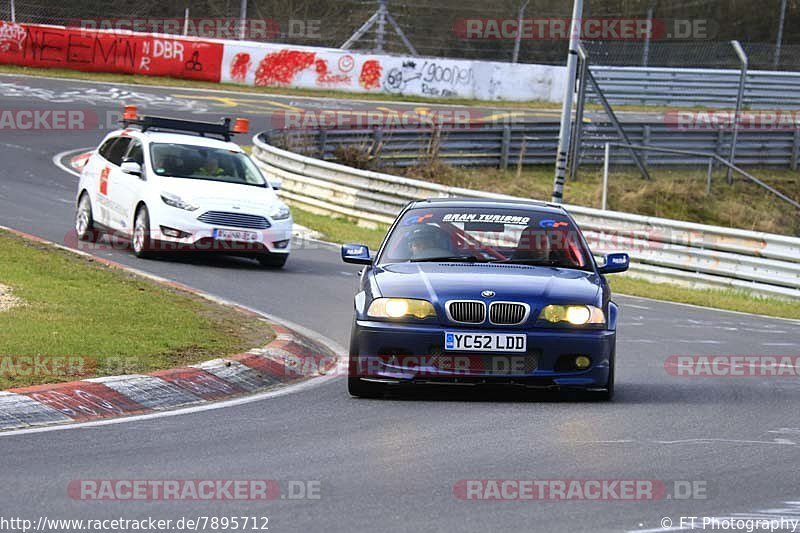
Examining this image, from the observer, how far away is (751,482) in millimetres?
6926

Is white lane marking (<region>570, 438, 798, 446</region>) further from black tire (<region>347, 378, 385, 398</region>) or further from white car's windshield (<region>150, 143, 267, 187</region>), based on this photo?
white car's windshield (<region>150, 143, 267, 187</region>)

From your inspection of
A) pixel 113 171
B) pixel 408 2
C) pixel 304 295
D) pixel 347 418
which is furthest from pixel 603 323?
pixel 408 2

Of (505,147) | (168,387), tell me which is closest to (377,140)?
(505,147)

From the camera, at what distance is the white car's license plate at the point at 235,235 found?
57.0 ft

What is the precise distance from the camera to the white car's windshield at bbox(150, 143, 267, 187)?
18250 millimetres

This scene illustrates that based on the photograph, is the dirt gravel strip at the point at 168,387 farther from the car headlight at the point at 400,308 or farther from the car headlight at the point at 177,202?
the car headlight at the point at 177,202

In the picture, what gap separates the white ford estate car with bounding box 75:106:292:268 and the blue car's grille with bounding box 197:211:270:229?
0.01 metres

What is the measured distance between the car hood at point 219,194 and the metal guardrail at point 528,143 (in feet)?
36.2

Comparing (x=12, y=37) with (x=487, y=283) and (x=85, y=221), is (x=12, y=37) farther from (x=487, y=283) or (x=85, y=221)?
(x=487, y=283)

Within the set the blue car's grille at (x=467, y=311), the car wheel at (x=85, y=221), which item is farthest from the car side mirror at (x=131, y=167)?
the blue car's grille at (x=467, y=311)

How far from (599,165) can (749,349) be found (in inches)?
791

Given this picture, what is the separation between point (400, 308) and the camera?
30.7 feet

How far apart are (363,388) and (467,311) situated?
887 millimetres

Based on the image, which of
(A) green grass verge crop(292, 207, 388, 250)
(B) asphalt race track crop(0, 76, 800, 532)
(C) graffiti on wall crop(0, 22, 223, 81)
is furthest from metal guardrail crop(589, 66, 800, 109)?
(B) asphalt race track crop(0, 76, 800, 532)
